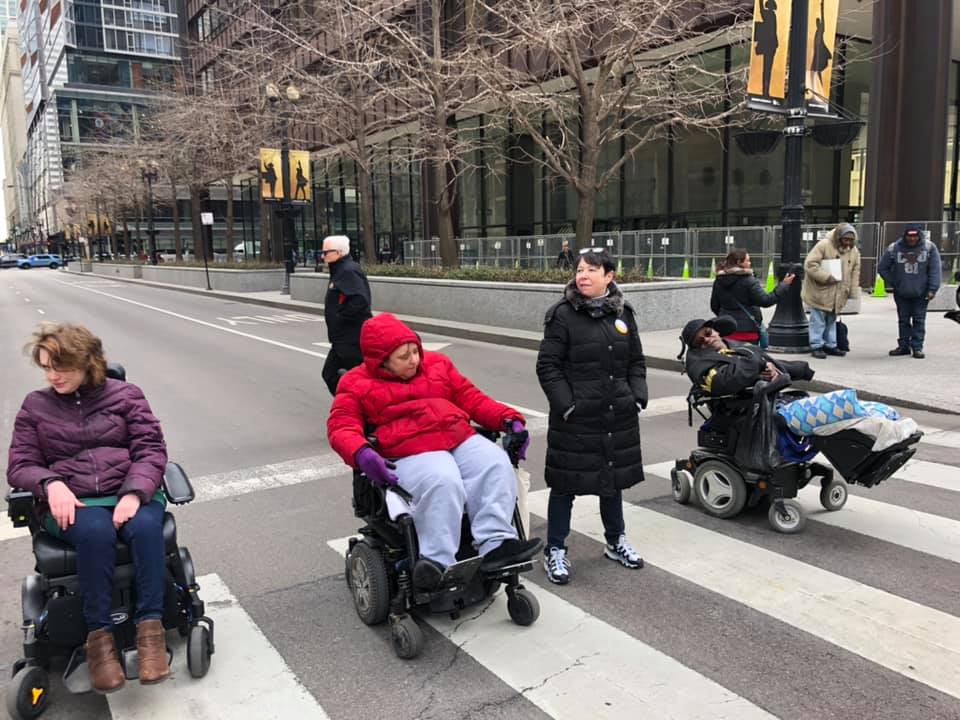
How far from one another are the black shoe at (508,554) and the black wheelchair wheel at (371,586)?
519 mm

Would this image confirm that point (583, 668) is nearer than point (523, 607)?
Yes

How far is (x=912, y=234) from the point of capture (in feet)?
36.8

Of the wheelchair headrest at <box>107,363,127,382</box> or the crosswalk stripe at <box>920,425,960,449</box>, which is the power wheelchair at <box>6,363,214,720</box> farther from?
the crosswalk stripe at <box>920,425,960,449</box>

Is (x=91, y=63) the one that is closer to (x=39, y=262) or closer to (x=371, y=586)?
(x=39, y=262)

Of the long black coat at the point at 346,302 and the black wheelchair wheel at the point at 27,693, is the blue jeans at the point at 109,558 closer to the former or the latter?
the black wheelchair wheel at the point at 27,693

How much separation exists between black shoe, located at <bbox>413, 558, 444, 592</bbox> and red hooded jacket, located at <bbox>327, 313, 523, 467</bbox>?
22.2 inches

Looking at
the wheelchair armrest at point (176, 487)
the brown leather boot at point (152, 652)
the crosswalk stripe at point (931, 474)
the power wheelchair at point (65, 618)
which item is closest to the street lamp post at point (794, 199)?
the crosswalk stripe at point (931, 474)

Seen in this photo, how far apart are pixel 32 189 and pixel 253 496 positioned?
527ft

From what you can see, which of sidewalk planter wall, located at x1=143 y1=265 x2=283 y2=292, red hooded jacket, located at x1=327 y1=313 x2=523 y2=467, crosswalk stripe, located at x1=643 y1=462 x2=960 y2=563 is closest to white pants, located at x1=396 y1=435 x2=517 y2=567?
red hooded jacket, located at x1=327 y1=313 x2=523 y2=467

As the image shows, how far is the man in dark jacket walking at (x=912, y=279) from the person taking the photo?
36.4 feet

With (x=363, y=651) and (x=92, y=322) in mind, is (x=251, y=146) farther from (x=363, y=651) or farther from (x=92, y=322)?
(x=363, y=651)

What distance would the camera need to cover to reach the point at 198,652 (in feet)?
11.1

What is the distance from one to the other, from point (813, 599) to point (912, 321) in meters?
8.96

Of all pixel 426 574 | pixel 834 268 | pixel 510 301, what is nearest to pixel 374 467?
pixel 426 574
